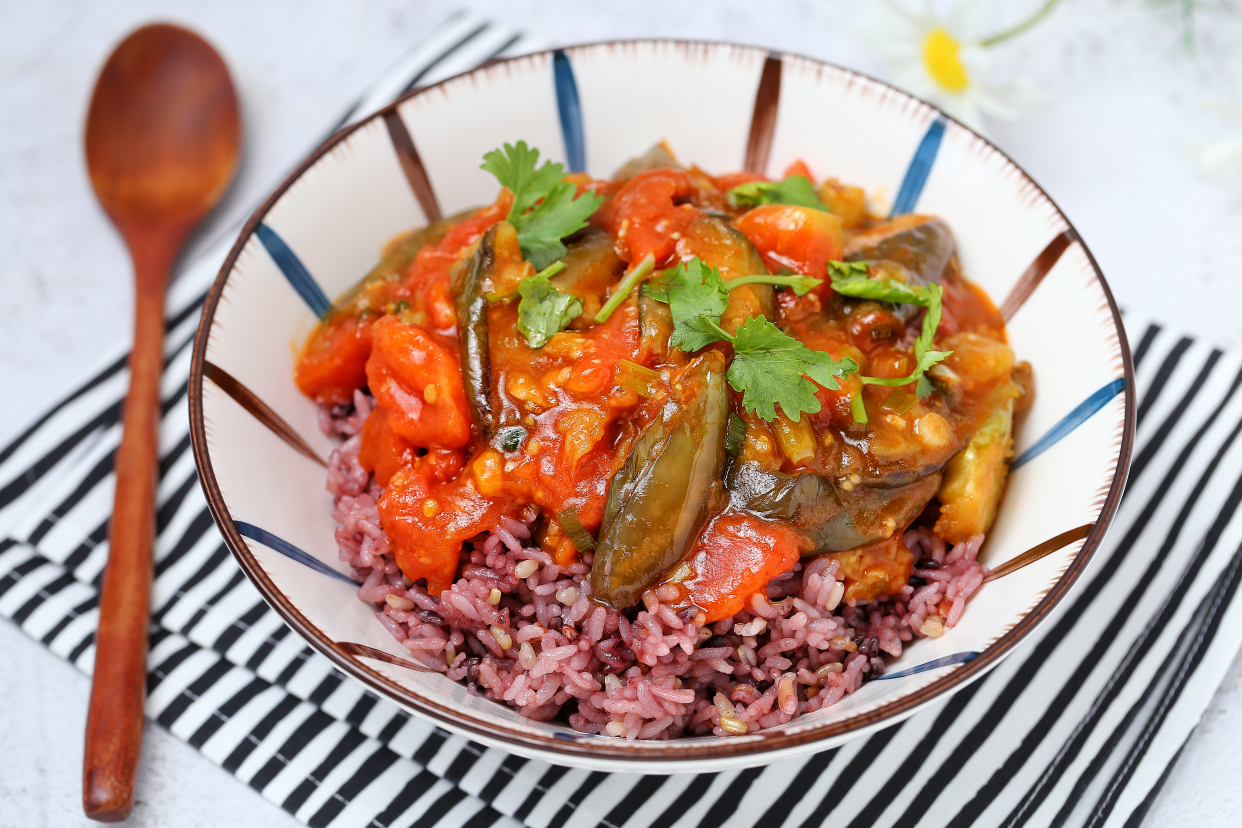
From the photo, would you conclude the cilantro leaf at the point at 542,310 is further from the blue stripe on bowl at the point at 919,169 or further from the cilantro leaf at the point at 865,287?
the blue stripe on bowl at the point at 919,169

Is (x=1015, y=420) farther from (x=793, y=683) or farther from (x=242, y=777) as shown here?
(x=242, y=777)

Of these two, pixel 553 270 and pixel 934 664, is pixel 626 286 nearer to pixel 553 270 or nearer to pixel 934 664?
pixel 553 270

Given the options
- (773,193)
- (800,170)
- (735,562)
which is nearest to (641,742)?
(735,562)

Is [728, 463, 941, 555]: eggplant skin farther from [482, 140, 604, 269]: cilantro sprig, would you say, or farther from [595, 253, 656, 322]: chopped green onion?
[482, 140, 604, 269]: cilantro sprig

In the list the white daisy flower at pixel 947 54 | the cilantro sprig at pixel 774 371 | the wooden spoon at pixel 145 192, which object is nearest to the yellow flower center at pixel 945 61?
the white daisy flower at pixel 947 54

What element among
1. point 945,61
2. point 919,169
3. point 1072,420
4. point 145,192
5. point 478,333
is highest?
point 945,61
